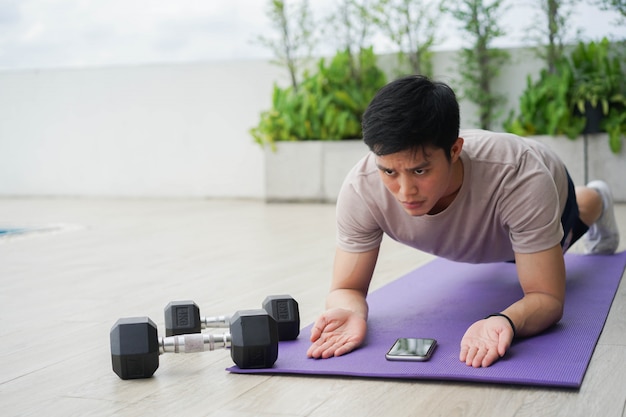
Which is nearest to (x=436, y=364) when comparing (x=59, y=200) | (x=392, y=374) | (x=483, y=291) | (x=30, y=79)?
(x=392, y=374)

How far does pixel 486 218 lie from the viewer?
1812 millimetres

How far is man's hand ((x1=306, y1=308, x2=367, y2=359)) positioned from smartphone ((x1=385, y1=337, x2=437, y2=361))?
0.28ft

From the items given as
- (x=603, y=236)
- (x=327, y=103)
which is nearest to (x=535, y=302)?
(x=603, y=236)

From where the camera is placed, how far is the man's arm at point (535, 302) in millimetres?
1606

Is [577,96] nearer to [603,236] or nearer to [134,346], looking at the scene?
[603,236]

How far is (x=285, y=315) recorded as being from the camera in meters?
1.76

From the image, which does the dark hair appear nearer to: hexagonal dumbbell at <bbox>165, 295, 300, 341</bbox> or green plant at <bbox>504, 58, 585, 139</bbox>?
hexagonal dumbbell at <bbox>165, 295, 300, 341</bbox>


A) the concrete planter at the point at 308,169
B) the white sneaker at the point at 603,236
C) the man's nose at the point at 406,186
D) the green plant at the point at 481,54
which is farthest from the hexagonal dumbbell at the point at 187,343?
the green plant at the point at 481,54

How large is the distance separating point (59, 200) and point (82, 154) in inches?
19.5

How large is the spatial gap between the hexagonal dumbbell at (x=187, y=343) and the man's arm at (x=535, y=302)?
398 mm

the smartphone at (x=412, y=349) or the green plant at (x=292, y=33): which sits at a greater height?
the green plant at (x=292, y=33)

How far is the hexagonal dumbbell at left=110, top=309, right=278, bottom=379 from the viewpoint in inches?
58.9

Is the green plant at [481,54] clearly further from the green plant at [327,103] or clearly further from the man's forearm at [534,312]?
the man's forearm at [534,312]

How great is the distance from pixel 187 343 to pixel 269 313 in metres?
0.27
